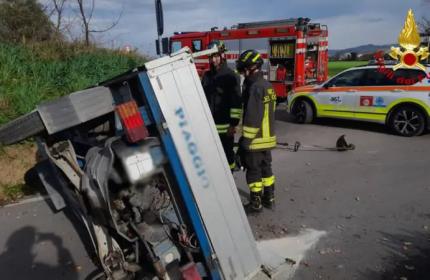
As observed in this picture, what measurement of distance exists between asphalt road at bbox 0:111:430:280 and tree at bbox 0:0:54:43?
25.8 ft

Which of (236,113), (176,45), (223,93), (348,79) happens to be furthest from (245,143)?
(176,45)

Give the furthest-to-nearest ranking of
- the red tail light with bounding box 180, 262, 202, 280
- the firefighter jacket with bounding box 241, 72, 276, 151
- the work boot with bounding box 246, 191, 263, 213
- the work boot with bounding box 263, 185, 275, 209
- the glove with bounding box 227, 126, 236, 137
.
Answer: the glove with bounding box 227, 126, 236, 137 → the work boot with bounding box 263, 185, 275, 209 → the work boot with bounding box 246, 191, 263, 213 → the firefighter jacket with bounding box 241, 72, 276, 151 → the red tail light with bounding box 180, 262, 202, 280

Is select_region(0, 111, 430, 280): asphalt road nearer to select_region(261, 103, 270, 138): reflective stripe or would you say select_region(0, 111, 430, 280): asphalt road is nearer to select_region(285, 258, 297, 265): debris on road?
select_region(285, 258, 297, 265): debris on road

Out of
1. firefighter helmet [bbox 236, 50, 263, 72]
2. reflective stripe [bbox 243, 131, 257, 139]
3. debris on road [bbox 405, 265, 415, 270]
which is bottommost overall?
debris on road [bbox 405, 265, 415, 270]

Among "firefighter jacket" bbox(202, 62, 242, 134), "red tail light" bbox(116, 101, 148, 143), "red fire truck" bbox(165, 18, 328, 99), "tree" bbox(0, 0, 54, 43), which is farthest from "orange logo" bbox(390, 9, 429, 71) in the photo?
"tree" bbox(0, 0, 54, 43)

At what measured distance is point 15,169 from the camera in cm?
570

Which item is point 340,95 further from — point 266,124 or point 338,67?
point 338,67

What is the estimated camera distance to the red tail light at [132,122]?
8.03ft

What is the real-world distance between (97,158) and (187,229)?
0.85 m

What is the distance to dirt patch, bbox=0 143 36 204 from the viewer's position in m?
5.39

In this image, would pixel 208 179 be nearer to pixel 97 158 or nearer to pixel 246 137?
pixel 97 158

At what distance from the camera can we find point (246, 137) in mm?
4305

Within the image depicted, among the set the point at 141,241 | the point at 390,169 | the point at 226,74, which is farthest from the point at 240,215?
the point at 390,169

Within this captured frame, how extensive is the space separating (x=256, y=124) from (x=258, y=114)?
111 mm
